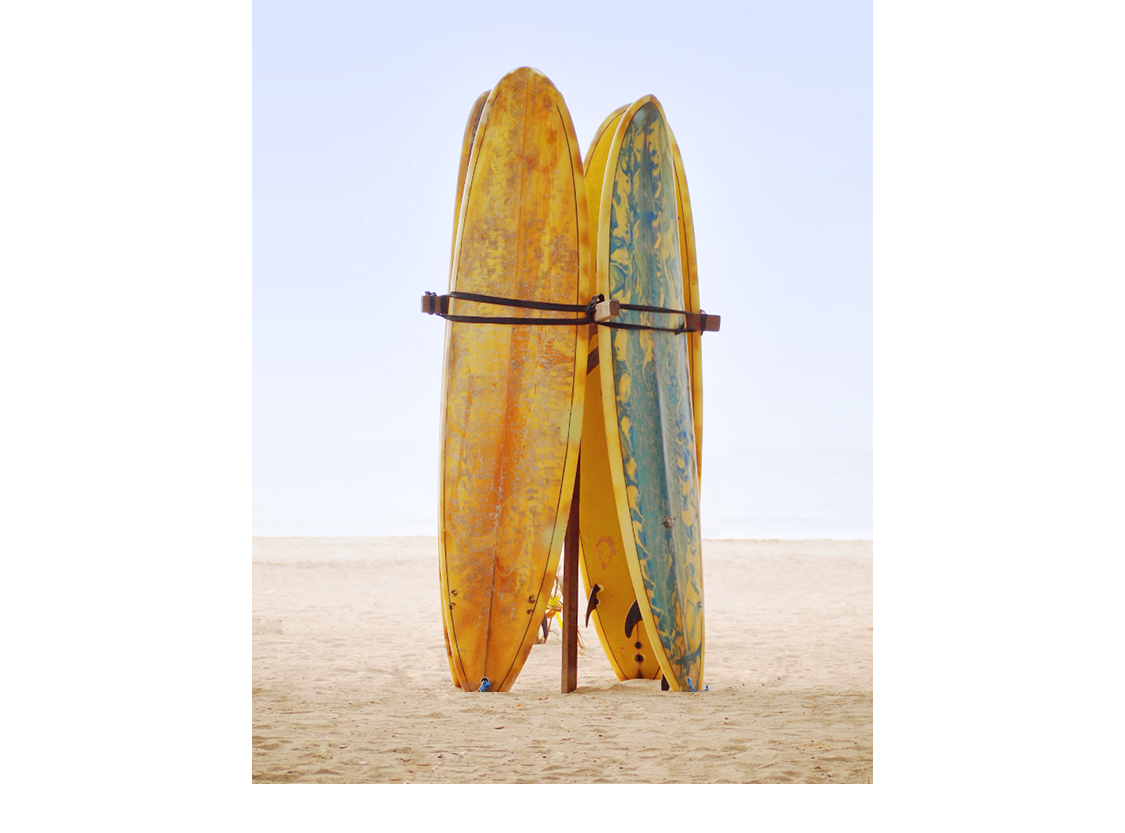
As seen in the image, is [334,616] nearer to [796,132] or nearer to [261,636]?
[261,636]

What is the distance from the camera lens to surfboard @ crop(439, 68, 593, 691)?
9.05 feet

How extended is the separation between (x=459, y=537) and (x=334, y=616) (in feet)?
7.66

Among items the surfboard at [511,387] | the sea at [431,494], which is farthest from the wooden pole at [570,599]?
the sea at [431,494]

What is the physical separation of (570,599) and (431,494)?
46.6 ft

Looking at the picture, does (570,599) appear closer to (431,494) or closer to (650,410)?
(650,410)

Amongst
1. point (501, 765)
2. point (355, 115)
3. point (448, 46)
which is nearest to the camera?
point (501, 765)

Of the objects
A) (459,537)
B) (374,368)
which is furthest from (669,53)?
(374,368)

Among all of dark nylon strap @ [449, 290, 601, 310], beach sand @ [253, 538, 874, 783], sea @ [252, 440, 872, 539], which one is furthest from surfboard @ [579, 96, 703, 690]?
sea @ [252, 440, 872, 539]

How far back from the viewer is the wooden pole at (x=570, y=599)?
275 cm

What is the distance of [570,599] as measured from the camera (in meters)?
2.75

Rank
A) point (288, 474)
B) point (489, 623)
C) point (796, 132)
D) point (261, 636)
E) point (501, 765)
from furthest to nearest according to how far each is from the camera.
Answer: point (288, 474) < point (796, 132) < point (261, 636) < point (489, 623) < point (501, 765)

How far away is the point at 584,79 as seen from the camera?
3428 millimetres

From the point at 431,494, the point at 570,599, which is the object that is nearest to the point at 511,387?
the point at 570,599

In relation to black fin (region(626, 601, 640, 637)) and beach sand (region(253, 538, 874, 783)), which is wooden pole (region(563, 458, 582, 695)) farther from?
black fin (region(626, 601, 640, 637))
